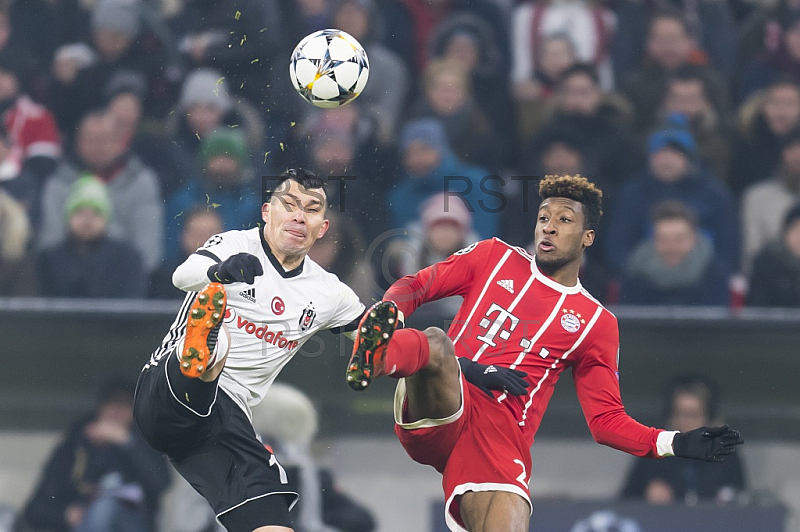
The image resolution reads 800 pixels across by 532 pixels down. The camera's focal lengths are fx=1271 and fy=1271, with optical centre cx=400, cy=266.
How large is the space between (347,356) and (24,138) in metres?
3.09

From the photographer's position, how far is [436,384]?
5.85 meters

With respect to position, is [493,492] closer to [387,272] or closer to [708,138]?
[387,272]

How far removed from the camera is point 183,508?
8.55 m

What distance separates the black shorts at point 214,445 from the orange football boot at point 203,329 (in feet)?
0.55

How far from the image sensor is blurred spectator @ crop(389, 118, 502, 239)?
894 centimetres

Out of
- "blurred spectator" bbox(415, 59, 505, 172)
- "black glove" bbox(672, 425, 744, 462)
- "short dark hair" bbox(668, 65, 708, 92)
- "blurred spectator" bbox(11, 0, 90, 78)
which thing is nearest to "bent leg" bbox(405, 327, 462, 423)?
"black glove" bbox(672, 425, 744, 462)

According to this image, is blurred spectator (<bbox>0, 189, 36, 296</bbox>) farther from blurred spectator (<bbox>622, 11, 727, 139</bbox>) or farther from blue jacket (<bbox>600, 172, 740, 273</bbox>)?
blurred spectator (<bbox>622, 11, 727, 139</bbox>)

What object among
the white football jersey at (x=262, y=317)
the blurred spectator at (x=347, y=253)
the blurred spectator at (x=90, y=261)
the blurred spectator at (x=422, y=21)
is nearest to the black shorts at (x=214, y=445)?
the white football jersey at (x=262, y=317)

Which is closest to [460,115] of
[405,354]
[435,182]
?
[435,182]

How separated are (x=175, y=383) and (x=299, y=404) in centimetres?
322

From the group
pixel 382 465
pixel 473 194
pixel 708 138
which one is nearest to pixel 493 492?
pixel 382 465

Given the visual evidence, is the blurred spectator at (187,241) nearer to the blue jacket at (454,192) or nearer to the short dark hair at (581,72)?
the blue jacket at (454,192)

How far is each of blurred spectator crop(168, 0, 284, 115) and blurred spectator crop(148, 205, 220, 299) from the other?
1098 millimetres

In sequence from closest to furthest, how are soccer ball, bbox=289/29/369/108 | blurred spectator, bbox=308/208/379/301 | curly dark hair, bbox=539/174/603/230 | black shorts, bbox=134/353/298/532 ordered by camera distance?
black shorts, bbox=134/353/298/532
curly dark hair, bbox=539/174/603/230
soccer ball, bbox=289/29/369/108
blurred spectator, bbox=308/208/379/301
